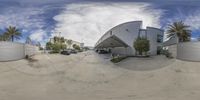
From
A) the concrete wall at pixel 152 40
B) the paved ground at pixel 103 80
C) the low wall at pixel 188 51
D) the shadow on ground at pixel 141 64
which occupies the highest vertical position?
the concrete wall at pixel 152 40

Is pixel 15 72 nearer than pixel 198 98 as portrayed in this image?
No

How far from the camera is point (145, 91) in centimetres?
713

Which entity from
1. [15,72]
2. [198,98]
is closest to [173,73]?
[198,98]

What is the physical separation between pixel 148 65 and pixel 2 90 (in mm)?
5036

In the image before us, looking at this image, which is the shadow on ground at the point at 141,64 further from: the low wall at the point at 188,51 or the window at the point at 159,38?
the low wall at the point at 188,51

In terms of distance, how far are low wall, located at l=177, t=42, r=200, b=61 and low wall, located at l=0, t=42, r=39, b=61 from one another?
6.80 meters

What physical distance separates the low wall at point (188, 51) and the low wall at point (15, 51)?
22.3ft

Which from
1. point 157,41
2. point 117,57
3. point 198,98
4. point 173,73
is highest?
point 157,41

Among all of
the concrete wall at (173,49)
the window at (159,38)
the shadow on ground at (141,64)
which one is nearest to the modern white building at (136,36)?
the window at (159,38)

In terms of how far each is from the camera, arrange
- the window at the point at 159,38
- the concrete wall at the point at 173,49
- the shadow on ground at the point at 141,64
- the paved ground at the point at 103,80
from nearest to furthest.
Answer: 1. the paved ground at the point at 103,80
2. the shadow on ground at the point at 141,64
3. the window at the point at 159,38
4. the concrete wall at the point at 173,49

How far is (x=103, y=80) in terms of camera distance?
7656 millimetres

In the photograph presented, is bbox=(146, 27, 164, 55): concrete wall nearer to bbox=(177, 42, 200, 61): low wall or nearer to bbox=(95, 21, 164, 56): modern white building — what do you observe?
bbox=(95, 21, 164, 56): modern white building

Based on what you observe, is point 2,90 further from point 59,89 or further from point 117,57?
point 117,57

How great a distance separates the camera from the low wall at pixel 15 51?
11547mm
